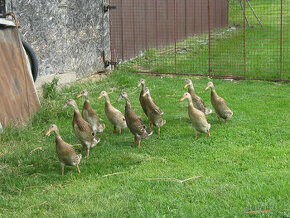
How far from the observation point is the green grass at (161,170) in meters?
5.21

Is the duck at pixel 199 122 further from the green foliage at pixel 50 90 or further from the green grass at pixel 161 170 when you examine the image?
the green foliage at pixel 50 90

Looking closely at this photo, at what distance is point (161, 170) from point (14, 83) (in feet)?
11.2

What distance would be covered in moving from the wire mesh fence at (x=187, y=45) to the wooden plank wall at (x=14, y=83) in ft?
16.2

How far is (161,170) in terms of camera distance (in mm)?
6250

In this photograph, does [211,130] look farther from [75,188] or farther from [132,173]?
[75,188]

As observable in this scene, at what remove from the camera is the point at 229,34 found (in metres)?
17.3

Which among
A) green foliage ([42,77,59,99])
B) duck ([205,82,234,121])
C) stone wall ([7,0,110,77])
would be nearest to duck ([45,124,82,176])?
duck ([205,82,234,121])

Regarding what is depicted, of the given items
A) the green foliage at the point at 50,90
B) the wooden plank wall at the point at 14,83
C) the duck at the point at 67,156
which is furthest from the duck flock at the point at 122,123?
the green foliage at the point at 50,90

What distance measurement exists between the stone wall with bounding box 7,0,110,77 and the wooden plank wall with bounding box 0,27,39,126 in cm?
132

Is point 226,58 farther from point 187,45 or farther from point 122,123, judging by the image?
point 122,123

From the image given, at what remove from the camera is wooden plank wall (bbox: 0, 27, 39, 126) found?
7.94 m

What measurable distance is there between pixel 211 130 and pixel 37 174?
9.98 ft

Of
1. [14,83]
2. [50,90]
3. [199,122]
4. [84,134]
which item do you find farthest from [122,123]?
[50,90]

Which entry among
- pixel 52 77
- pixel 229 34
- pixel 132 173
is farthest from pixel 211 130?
pixel 229 34
